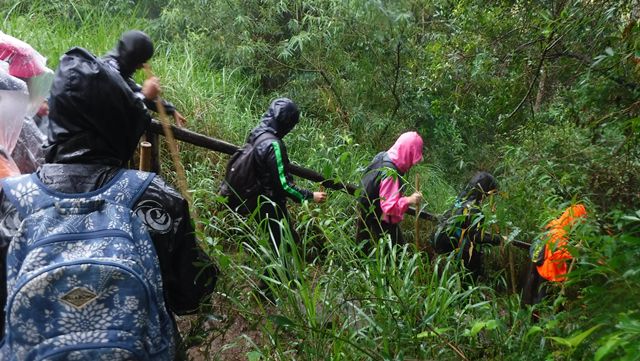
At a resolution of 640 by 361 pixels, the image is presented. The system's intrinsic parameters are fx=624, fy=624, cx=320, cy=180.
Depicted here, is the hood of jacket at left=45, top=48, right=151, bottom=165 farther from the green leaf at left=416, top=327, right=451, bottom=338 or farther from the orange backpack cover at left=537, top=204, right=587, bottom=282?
the orange backpack cover at left=537, top=204, right=587, bottom=282

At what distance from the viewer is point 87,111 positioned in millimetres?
Answer: 1757

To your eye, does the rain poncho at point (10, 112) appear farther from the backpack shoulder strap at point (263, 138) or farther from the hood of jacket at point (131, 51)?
the backpack shoulder strap at point (263, 138)

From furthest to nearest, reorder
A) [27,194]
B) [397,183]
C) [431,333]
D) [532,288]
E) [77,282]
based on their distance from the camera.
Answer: [532,288]
[397,183]
[431,333]
[27,194]
[77,282]

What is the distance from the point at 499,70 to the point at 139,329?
4.18 metres

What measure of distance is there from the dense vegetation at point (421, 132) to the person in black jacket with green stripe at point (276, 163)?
0.37 m

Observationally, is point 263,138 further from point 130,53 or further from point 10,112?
point 10,112

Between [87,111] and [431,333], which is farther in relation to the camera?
[431,333]

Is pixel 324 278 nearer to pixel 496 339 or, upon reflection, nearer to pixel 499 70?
pixel 496 339

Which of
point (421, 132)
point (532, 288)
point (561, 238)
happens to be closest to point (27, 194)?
point (561, 238)

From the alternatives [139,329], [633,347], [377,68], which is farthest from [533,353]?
[377,68]

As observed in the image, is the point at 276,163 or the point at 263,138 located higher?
the point at 263,138

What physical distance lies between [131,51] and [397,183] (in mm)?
2097

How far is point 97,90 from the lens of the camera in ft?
5.76

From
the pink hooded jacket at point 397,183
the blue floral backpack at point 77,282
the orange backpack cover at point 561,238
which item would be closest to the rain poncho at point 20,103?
the blue floral backpack at point 77,282
